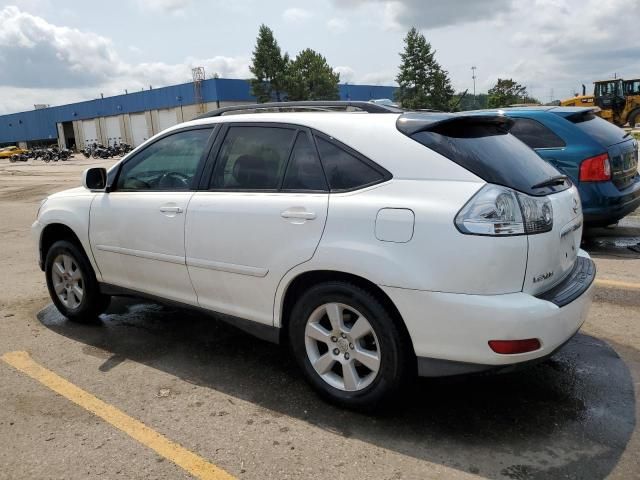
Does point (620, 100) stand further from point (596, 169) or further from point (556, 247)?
point (556, 247)

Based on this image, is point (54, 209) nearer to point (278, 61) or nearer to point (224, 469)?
point (224, 469)

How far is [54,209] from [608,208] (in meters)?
5.57

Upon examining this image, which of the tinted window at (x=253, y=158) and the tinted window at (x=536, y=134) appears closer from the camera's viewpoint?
the tinted window at (x=253, y=158)

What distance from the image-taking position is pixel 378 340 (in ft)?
9.43

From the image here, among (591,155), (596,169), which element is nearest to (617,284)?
(596,169)

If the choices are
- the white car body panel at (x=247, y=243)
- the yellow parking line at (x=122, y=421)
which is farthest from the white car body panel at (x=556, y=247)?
the yellow parking line at (x=122, y=421)

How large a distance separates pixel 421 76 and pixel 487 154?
213 ft

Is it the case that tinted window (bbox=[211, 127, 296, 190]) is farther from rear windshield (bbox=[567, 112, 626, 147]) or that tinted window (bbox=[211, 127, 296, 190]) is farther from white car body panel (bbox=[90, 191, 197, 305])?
rear windshield (bbox=[567, 112, 626, 147])

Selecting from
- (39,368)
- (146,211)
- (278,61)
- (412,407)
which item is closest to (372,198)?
(412,407)

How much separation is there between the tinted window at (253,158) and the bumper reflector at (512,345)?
1511 mm

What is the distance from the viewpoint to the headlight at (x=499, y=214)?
2.60m

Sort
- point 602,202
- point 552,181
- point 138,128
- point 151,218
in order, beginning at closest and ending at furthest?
point 552,181 < point 151,218 < point 602,202 < point 138,128

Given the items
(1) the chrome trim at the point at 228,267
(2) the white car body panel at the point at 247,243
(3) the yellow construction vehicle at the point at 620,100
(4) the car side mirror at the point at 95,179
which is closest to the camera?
(2) the white car body panel at the point at 247,243

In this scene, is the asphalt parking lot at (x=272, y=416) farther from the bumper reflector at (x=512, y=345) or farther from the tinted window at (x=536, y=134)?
the tinted window at (x=536, y=134)
